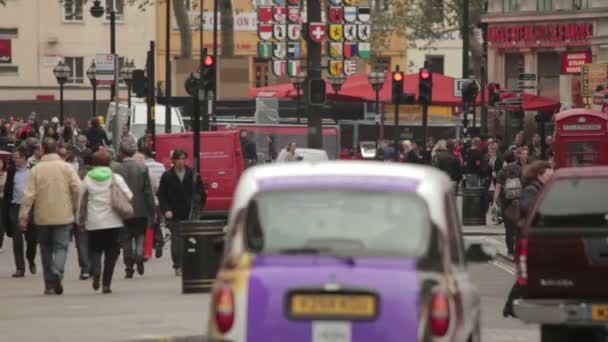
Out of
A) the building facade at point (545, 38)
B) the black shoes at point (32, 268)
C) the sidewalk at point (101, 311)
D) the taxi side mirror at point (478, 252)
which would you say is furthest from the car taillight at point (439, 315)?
the building facade at point (545, 38)

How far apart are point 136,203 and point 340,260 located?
13172 millimetres

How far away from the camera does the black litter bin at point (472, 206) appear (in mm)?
38594

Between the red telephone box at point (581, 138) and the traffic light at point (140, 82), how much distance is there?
1175cm

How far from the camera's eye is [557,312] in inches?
622

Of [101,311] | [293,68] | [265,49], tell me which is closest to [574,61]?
[293,68]

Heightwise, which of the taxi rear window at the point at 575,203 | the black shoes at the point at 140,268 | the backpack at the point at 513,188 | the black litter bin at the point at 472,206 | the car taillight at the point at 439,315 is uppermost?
the taxi rear window at the point at 575,203

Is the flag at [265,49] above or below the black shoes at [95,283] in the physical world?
above

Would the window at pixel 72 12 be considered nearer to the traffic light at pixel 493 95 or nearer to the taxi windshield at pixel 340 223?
the traffic light at pixel 493 95

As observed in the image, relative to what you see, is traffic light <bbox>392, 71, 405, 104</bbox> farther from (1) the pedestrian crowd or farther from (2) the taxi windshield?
(2) the taxi windshield

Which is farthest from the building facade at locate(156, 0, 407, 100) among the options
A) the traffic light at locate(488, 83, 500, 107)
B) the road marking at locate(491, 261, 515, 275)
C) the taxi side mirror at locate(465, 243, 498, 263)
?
the taxi side mirror at locate(465, 243, 498, 263)

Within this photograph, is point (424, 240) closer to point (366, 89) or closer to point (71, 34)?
point (366, 89)

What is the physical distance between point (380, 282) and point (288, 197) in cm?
94

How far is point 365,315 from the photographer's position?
11.3 m

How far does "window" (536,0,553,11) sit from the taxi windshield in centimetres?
5872
